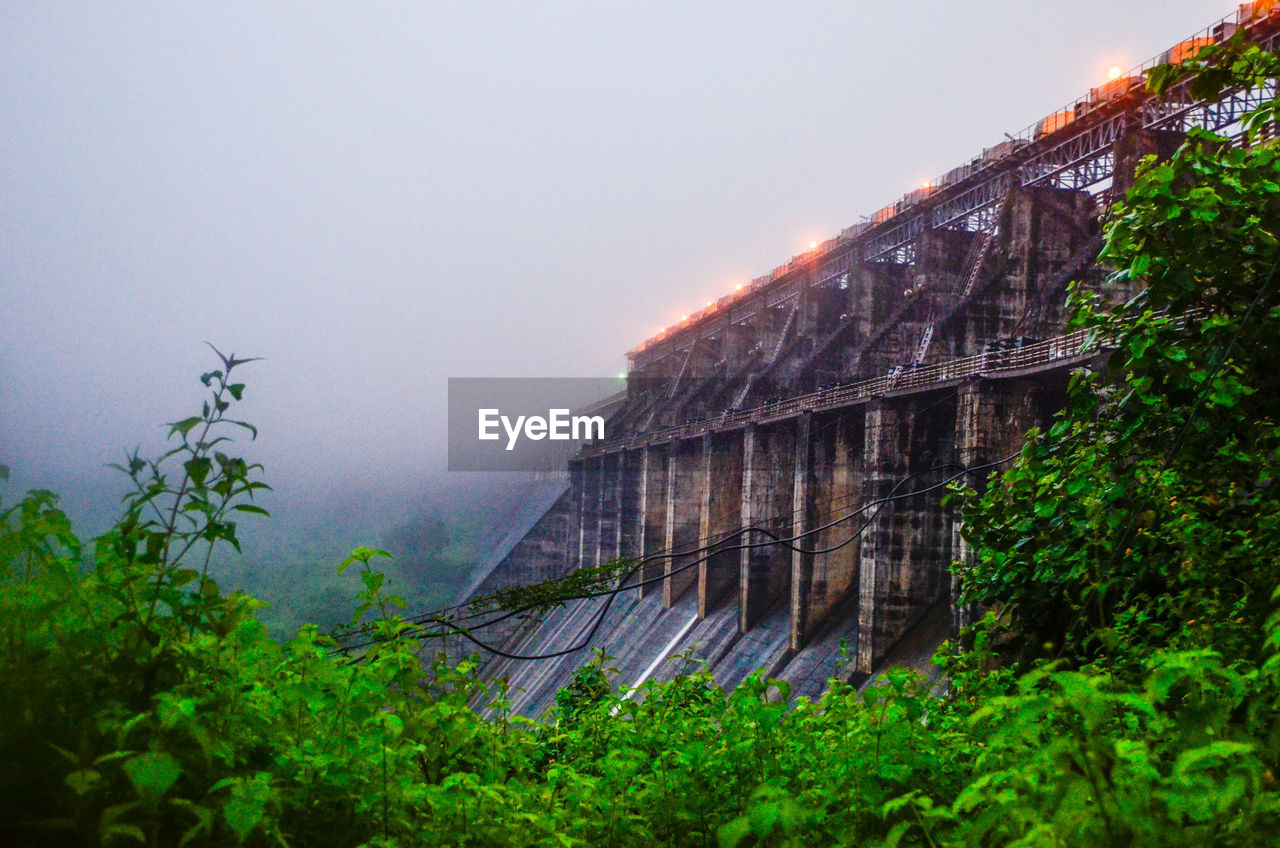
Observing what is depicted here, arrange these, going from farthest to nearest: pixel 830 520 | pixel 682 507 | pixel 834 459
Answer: pixel 682 507, pixel 834 459, pixel 830 520

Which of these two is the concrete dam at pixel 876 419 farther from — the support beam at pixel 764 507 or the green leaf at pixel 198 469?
the green leaf at pixel 198 469

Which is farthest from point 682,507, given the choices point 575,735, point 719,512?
point 575,735

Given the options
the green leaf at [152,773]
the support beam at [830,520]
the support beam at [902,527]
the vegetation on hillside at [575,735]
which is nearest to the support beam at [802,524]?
the support beam at [830,520]

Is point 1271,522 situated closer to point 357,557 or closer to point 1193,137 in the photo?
point 1193,137

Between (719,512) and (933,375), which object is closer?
(933,375)

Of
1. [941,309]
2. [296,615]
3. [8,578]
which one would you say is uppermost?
[941,309]

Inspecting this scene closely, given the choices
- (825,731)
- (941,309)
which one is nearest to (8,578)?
(825,731)

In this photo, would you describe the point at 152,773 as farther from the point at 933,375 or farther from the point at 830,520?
the point at 830,520

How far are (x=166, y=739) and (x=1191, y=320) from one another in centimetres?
524

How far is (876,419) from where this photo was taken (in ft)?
63.9

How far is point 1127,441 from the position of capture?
4.79 metres

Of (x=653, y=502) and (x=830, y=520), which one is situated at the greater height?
(x=830, y=520)

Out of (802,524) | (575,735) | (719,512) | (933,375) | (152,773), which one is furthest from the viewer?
(719,512)

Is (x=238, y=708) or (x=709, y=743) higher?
(x=238, y=708)
